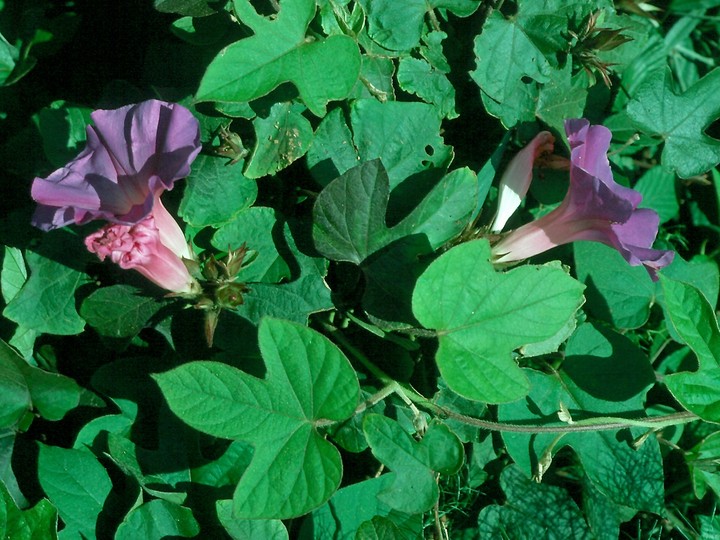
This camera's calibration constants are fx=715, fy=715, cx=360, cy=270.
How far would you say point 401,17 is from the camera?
1.56 meters

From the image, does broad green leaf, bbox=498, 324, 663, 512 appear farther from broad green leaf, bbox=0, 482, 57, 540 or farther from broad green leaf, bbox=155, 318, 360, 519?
broad green leaf, bbox=0, 482, 57, 540

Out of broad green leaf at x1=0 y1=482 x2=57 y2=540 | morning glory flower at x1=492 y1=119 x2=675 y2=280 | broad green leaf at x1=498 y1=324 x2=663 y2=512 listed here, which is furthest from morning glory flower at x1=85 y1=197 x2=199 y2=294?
broad green leaf at x1=498 y1=324 x2=663 y2=512

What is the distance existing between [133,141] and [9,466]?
0.79m

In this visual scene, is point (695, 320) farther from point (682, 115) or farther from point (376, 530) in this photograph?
point (376, 530)

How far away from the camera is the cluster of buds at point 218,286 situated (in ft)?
4.73

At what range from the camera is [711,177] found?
2084 mm

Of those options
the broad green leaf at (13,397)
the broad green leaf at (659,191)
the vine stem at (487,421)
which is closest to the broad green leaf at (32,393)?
the broad green leaf at (13,397)

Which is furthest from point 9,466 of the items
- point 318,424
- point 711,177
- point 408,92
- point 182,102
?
point 711,177

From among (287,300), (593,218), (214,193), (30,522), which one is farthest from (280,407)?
(593,218)

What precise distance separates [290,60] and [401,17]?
0.36 m

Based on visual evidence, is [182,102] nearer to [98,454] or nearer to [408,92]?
[408,92]

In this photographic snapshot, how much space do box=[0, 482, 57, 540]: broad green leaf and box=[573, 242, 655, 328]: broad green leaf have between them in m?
1.30

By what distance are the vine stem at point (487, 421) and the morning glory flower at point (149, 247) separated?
0.39 meters

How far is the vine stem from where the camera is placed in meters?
1.51
